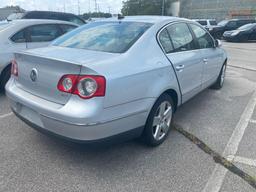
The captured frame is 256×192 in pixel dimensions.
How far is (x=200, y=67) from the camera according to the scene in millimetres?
4078

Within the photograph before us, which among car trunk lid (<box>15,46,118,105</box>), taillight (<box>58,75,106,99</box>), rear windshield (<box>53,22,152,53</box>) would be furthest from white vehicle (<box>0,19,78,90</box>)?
taillight (<box>58,75,106,99</box>)

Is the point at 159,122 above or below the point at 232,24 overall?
above

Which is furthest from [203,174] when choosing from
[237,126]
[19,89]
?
[19,89]

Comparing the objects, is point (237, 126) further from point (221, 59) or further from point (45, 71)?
point (45, 71)

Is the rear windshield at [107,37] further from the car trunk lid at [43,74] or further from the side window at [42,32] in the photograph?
the side window at [42,32]

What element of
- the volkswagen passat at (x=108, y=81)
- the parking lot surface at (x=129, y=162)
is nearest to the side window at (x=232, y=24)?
the parking lot surface at (x=129, y=162)

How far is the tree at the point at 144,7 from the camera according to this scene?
67.5 meters

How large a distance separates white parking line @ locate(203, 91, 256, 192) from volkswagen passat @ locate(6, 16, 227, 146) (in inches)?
31.7

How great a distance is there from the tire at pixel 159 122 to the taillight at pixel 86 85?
33.7 inches

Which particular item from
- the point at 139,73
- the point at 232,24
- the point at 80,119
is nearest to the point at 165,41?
the point at 139,73

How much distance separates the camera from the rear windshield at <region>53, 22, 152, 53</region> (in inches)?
116

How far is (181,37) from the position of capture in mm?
3719

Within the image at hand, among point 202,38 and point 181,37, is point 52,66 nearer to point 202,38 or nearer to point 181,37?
point 181,37

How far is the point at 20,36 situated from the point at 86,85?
12.0 ft
